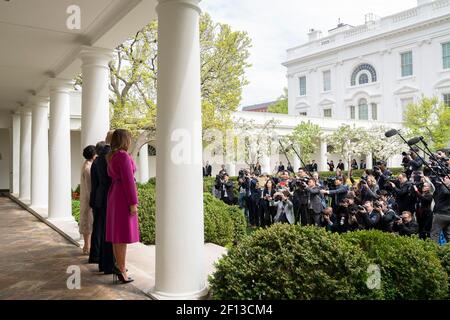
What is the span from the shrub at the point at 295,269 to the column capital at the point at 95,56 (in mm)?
4822

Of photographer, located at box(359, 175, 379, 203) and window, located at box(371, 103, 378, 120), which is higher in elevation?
window, located at box(371, 103, 378, 120)

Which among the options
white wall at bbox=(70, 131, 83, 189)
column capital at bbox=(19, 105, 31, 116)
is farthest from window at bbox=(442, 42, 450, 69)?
column capital at bbox=(19, 105, 31, 116)

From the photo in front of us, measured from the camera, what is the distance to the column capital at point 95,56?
7148 mm

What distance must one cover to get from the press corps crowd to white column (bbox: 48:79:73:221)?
5.26m

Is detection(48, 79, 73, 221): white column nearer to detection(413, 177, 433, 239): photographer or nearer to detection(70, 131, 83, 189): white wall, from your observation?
detection(413, 177, 433, 239): photographer

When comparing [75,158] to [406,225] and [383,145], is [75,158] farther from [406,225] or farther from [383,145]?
[383,145]

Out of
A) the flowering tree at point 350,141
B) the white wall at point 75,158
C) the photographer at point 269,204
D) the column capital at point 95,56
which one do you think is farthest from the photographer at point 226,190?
the flowering tree at point 350,141

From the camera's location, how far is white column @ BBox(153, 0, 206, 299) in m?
4.21

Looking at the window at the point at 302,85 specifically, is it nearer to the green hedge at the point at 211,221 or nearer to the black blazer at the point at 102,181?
the green hedge at the point at 211,221

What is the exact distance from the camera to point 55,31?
685 cm
